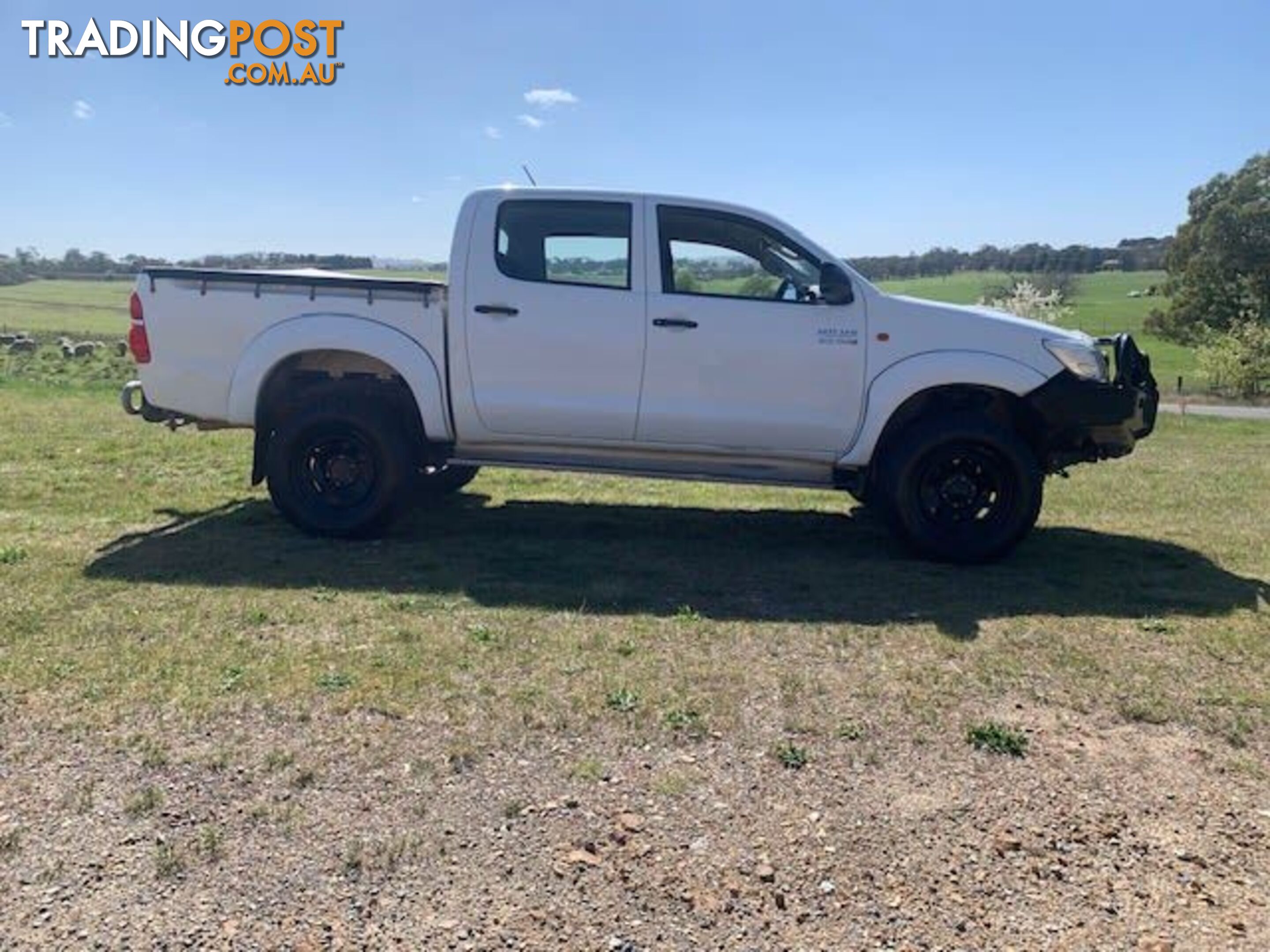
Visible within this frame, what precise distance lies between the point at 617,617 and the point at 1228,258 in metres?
46.7

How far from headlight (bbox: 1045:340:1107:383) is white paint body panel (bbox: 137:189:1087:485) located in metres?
0.05

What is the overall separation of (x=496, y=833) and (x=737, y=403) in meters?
3.44

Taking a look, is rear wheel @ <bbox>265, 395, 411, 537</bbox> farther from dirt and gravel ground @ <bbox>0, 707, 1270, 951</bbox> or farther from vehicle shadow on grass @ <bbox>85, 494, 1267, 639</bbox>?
dirt and gravel ground @ <bbox>0, 707, 1270, 951</bbox>

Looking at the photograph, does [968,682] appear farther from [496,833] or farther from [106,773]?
[106,773]

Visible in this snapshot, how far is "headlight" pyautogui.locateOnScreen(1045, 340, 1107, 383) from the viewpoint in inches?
219

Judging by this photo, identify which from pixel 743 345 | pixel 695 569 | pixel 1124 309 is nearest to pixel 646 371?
pixel 743 345

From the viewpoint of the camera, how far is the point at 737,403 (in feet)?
18.8

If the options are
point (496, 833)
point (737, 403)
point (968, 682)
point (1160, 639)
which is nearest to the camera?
point (496, 833)

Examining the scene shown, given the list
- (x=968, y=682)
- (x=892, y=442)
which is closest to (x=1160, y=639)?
(x=968, y=682)

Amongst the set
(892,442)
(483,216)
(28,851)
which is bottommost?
(28,851)

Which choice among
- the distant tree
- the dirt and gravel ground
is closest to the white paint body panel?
the dirt and gravel ground

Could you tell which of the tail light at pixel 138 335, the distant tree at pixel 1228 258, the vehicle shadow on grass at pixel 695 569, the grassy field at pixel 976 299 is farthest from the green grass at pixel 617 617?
the distant tree at pixel 1228 258

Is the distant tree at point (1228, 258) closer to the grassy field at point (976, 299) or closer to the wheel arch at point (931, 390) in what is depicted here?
the grassy field at point (976, 299)

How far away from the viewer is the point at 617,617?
4.59 m
